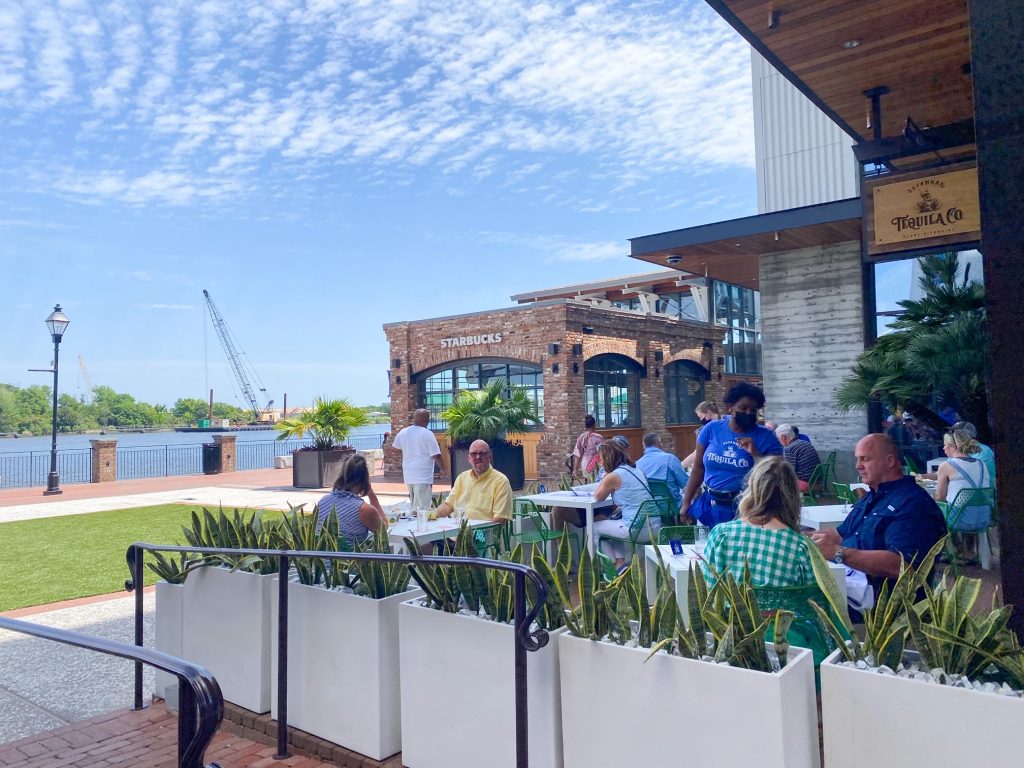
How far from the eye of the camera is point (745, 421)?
5086 mm

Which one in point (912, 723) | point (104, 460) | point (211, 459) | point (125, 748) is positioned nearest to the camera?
point (912, 723)

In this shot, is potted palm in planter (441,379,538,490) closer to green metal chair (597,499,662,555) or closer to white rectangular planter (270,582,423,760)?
green metal chair (597,499,662,555)

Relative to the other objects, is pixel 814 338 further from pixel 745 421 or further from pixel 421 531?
pixel 421 531

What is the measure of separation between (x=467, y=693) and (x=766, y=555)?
126 centimetres

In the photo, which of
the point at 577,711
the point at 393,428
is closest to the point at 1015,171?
the point at 577,711

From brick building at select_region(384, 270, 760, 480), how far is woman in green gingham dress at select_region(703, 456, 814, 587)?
45.1ft

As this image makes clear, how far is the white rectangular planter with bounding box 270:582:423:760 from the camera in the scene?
3.15 meters

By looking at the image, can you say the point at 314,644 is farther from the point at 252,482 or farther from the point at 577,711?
the point at 252,482

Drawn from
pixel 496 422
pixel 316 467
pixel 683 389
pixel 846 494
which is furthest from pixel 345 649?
pixel 683 389

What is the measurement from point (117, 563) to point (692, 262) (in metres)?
9.16

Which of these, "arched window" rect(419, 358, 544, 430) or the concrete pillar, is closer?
the concrete pillar

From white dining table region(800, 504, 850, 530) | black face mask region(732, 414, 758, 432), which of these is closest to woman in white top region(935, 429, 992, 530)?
white dining table region(800, 504, 850, 530)

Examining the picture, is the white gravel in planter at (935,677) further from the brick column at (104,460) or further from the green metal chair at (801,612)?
the brick column at (104,460)

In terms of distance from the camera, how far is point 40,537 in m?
10.7
